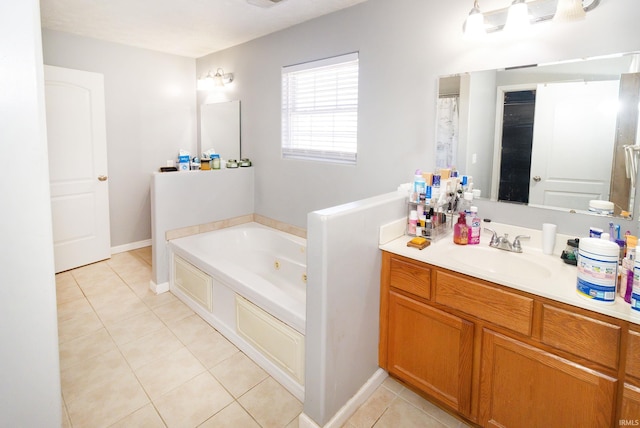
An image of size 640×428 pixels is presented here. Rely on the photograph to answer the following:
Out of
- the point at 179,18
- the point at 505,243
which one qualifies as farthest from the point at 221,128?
the point at 505,243

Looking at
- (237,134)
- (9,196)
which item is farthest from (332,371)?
(237,134)

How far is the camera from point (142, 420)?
183 cm

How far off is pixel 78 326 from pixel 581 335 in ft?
10.1

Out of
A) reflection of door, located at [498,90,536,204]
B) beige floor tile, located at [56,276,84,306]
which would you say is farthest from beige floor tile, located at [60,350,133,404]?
reflection of door, located at [498,90,536,204]

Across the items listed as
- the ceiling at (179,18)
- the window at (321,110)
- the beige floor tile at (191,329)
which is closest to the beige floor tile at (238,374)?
the beige floor tile at (191,329)

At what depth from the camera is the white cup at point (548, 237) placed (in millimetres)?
1833

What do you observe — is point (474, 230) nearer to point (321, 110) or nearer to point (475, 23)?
point (475, 23)

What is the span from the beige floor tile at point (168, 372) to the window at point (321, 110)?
185cm

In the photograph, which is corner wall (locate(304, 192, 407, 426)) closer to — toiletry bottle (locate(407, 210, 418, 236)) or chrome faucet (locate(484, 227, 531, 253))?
toiletry bottle (locate(407, 210, 418, 236))

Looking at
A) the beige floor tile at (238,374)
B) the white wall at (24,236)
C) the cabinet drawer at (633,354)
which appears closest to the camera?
the white wall at (24,236)

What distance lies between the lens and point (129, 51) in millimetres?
3955

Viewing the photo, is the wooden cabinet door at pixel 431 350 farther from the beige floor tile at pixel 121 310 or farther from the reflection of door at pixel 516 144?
the beige floor tile at pixel 121 310

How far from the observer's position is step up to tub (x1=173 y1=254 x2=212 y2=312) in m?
2.77

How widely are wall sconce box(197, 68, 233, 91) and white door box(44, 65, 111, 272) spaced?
1.07 m
